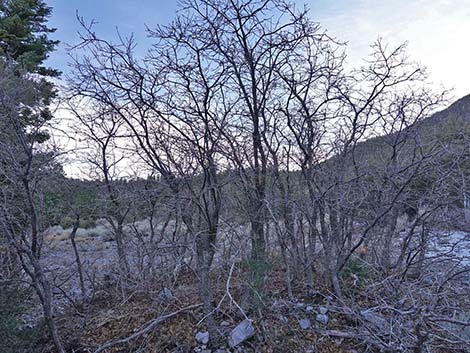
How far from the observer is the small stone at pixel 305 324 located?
3920 mm

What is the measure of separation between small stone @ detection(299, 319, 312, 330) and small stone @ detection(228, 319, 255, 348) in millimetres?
Answer: 559

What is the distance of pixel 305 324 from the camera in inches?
155

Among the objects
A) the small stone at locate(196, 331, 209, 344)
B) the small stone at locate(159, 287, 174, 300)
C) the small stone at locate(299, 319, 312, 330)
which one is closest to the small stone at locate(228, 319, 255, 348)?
the small stone at locate(196, 331, 209, 344)

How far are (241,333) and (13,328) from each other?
2.23m

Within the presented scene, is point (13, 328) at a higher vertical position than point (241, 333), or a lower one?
higher

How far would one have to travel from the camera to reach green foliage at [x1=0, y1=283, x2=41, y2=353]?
132 inches

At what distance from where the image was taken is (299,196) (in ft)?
15.7

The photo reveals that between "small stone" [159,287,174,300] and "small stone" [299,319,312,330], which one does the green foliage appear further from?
"small stone" [299,319,312,330]

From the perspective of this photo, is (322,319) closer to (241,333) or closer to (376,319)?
(376,319)

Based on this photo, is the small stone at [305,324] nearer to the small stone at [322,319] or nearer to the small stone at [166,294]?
the small stone at [322,319]

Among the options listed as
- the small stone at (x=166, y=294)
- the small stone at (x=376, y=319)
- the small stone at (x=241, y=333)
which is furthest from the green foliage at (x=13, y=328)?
the small stone at (x=376, y=319)

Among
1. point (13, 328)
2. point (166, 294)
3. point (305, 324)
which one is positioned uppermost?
point (13, 328)

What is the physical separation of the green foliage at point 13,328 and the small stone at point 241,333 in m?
2.01

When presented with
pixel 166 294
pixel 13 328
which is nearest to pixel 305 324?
pixel 166 294
